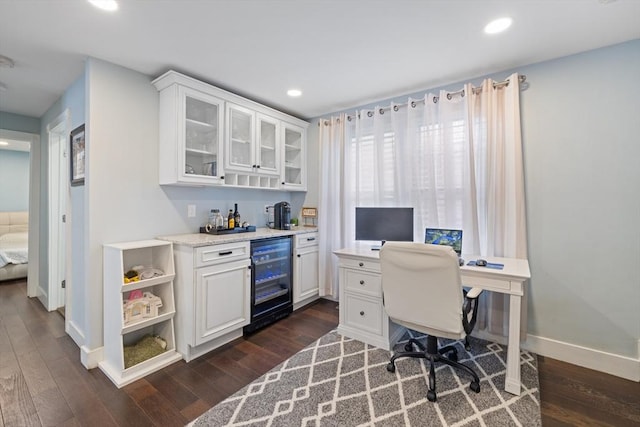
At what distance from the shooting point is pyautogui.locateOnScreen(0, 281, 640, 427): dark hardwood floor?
A: 1635 mm

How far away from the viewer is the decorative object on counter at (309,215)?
3.71 m

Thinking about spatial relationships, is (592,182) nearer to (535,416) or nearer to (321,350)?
(535,416)

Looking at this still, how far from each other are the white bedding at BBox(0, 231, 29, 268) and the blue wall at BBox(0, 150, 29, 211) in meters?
1.00

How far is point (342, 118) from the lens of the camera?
337cm

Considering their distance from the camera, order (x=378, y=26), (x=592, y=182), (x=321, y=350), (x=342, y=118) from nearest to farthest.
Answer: (x=378, y=26)
(x=592, y=182)
(x=321, y=350)
(x=342, y=118)

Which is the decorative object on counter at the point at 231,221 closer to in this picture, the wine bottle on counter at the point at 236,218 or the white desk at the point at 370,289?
the wine bottle on counter at the point at 236,218

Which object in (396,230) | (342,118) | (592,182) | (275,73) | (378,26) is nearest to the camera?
(378,26)

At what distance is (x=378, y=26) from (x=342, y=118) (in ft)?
5.03

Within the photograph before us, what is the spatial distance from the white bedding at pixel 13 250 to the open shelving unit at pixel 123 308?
347cm

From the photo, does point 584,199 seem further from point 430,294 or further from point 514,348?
point 430,294

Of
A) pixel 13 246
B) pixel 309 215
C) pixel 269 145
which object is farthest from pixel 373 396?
pixel 13 246

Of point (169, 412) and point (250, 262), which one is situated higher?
point (250, 262)

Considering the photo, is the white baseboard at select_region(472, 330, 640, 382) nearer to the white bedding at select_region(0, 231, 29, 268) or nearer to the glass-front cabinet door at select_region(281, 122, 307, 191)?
the glass-front cabinet door at select_region(281, 122, 307, 191)

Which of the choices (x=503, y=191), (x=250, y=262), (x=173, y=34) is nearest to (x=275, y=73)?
(x=173, y=34)
